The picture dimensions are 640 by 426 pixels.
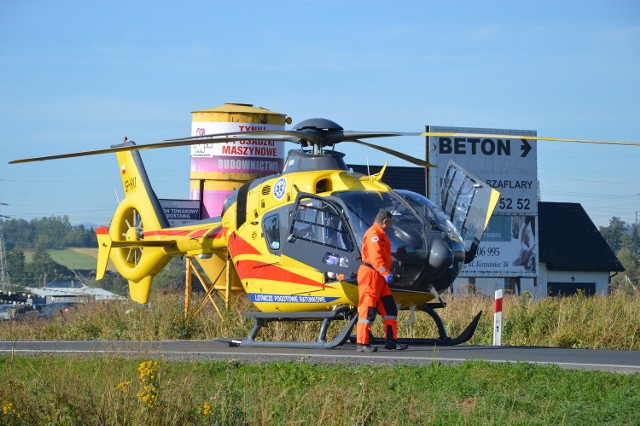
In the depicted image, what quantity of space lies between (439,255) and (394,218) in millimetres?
959

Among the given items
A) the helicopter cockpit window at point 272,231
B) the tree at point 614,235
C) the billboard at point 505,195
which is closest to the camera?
the helicopter cockpit window at point 272,231

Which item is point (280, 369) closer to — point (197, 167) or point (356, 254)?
point (356, 254)

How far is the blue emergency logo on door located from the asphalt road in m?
2.60

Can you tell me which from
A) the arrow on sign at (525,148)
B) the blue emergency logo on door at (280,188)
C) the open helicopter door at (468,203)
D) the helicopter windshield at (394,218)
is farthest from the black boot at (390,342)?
the arrow on sign at (525,148)

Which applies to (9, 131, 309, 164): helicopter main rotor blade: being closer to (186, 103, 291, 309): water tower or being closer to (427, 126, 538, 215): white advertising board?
(186, 103, 291, 309): water tower

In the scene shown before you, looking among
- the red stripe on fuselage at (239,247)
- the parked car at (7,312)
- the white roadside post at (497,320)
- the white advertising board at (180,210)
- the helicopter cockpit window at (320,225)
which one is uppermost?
the white advertising board at (180,210)

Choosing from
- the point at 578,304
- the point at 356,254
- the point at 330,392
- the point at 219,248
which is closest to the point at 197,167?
the point at 219,248

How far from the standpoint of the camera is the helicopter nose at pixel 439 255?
16.4 metres

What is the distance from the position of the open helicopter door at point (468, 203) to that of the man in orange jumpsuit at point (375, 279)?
2.35 metres

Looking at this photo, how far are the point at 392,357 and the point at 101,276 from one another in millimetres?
11588

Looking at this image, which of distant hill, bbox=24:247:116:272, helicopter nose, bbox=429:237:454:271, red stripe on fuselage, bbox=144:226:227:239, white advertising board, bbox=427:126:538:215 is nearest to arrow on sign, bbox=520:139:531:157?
white advertising board, bbox=427:126:538:215

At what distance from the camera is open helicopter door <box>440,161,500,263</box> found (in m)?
18.1

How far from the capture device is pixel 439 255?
16.4m

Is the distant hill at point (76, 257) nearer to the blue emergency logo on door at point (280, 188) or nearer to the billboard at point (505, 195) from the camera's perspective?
the billboard at point (505, 195)
